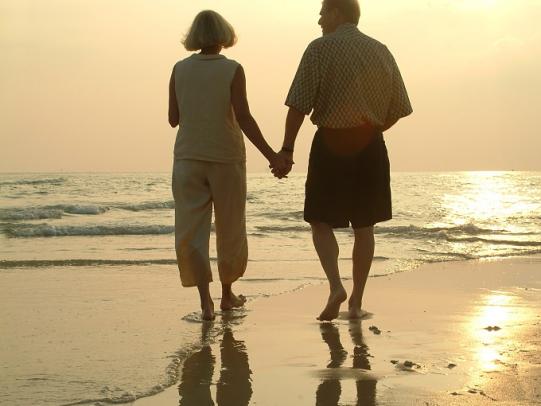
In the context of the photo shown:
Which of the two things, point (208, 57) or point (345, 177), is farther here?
point (208, 57)

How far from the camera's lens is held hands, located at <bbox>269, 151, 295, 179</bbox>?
5.03 meters

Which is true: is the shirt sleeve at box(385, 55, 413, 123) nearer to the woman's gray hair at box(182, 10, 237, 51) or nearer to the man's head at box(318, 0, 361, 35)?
the man's head at box(318, 0, 361, 35)

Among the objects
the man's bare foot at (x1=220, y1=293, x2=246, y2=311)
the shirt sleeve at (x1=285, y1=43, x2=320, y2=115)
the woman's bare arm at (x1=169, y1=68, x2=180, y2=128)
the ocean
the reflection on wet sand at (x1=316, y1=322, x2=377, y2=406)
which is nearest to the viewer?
the reflection on wet sand at (x1=316, y1=322, x2=377, y2=406)

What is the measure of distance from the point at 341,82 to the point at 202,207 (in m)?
1.13

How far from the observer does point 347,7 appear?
5129 millimetres

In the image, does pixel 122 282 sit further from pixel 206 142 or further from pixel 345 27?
pixel 345 27

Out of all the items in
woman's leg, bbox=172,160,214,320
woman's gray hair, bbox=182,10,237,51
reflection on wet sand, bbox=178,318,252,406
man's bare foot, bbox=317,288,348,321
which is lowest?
reflection on wet sand, bbox=178,318,252,406

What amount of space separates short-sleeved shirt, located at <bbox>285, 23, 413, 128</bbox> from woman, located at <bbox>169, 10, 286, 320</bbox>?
404 mm

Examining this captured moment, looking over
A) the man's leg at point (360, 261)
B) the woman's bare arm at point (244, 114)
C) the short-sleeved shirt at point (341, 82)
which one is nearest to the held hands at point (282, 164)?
the woman's bare arm at point (244, 114)

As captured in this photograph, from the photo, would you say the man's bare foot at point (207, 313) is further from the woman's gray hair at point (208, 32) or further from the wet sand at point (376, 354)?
the woman's gray hair at point (208, 32)

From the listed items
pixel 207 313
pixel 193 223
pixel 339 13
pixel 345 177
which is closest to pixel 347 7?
pixel 339 13

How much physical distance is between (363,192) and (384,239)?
286 inches

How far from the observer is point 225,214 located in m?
5.39

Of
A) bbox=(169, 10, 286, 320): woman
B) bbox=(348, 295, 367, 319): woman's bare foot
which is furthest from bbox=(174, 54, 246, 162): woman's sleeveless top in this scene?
bbox=(348, 295, 367, 319): woman's bare foot
